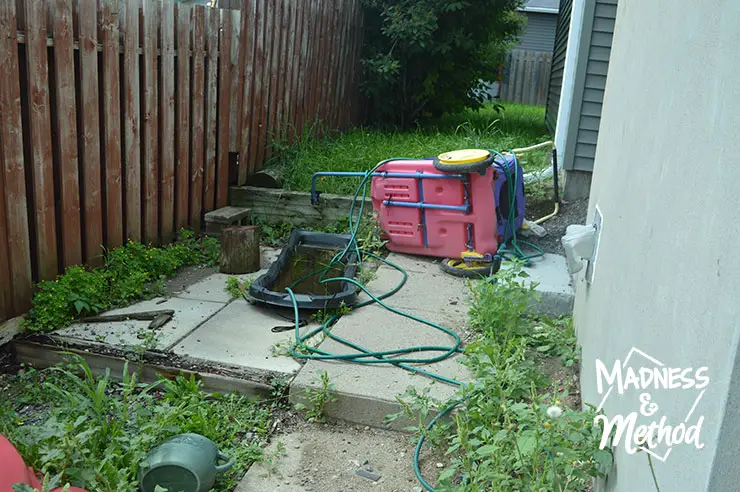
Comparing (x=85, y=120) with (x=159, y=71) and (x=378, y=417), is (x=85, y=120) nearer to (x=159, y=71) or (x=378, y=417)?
(x=159, y=71)

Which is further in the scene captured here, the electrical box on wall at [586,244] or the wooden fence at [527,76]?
the wooden fence at [527,76]

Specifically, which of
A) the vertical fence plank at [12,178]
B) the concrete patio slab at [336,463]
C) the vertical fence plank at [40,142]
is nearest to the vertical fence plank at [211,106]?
the vertical fence plank at [40,142]

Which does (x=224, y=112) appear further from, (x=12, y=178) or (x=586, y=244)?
(x=586, y=244)

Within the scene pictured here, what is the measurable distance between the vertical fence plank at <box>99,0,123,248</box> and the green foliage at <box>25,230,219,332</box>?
0.19m

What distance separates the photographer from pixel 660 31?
6.76ft

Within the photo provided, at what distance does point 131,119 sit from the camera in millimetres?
4430

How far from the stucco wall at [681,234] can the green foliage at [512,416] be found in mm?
142

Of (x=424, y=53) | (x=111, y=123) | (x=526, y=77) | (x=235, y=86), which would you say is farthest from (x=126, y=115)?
(x=526, y=77)

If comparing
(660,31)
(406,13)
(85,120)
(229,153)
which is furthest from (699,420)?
(406,13)

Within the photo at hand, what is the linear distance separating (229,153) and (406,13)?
146 inches

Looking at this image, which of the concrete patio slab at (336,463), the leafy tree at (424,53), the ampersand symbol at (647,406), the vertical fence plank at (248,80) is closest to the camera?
the ampersand symbol at (647,406)

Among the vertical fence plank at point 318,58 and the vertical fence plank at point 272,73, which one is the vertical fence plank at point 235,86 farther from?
the vertical fence plank at point 318,58

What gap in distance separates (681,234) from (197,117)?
4496 mm

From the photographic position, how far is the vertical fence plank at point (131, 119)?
14.0 ft
